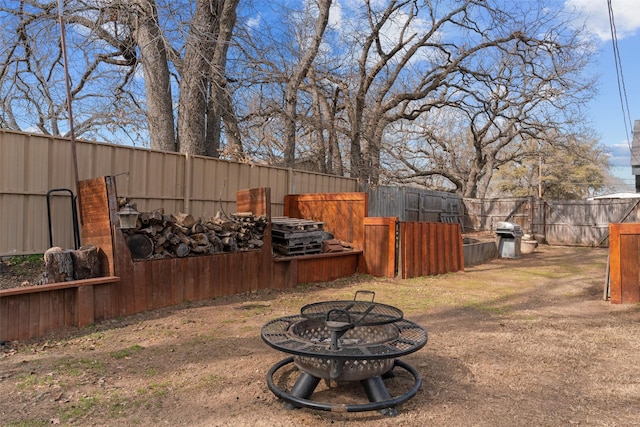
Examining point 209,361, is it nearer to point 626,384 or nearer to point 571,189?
point 626,384

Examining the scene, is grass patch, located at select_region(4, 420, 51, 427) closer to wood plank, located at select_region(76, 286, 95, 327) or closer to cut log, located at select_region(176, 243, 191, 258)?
wood plank, located at select_region(76, 286, 95, 327)

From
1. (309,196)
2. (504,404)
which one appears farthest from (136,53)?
(504,404)

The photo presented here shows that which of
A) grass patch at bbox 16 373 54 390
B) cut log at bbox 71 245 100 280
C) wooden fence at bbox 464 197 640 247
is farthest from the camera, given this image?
wooden fence at bbox 464 197 640 247

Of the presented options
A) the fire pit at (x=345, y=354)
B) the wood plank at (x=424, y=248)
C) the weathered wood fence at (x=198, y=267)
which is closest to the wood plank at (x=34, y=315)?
the weathered wood fence at (x=198, y=267)

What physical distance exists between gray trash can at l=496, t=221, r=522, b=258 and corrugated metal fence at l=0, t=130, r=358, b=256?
25.6 feet

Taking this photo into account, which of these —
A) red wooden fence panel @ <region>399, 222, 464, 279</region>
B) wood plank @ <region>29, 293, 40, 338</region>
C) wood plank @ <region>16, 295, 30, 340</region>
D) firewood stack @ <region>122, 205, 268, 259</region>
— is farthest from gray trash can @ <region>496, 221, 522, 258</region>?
wood plank @ <region>16, 295, 30, 340</region>

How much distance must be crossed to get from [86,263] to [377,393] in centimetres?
397

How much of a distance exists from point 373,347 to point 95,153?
17.9 feet

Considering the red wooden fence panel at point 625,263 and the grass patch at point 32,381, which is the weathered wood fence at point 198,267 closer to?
the grass patch at point 32,381

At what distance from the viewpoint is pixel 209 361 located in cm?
411

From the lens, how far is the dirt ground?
3055 millimetres

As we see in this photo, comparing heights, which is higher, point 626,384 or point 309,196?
point 309,196

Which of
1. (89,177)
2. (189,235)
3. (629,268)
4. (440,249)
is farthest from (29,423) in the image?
(440,249)

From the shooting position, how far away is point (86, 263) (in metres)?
5.34
